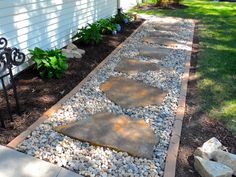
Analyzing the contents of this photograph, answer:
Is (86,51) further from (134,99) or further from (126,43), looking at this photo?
(134,99)

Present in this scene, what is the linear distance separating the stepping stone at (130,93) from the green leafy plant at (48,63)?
0.66m

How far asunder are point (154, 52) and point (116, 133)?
9.52ft

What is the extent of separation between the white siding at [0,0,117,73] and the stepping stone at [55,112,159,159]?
1665mm

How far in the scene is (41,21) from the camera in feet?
14.0

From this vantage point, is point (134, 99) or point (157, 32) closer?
point (134, 99)

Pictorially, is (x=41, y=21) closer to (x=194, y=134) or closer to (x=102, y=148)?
(x=102, y=148)

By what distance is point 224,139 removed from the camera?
2.72m

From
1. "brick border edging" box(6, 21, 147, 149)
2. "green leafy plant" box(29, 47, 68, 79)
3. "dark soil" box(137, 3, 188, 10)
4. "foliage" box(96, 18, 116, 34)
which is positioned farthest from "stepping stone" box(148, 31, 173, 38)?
"dark soil" box(137, 3, 188, 10)

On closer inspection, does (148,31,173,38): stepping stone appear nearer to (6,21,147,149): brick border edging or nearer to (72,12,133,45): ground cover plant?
(72,12,133,45): ground cover plant

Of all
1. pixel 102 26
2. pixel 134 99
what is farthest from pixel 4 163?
pixel 102 26

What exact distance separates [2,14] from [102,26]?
311cm

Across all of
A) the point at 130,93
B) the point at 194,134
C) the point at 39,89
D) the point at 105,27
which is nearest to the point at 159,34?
the point at 105,27

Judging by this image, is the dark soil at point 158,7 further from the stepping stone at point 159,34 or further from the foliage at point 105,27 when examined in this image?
the foliage at point 105,27

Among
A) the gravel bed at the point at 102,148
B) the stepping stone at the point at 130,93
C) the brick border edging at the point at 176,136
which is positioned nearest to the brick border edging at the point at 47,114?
the gravel bed at the point at 102,148
